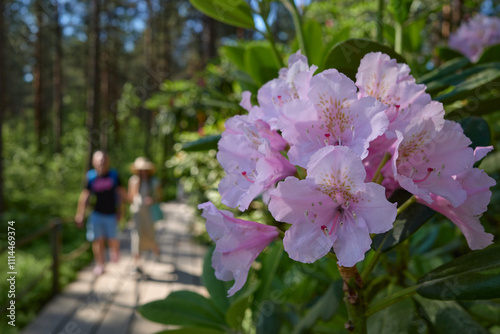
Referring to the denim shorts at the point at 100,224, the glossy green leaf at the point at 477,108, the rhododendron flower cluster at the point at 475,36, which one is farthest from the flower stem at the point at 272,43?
the denim shorts at the point at 100,224

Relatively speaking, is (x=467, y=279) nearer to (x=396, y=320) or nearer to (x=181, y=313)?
(x=396, y=320)

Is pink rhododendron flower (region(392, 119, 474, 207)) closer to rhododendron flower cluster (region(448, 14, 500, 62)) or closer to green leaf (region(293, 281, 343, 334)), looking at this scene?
green leaf (region(293, 281, 343, 334))

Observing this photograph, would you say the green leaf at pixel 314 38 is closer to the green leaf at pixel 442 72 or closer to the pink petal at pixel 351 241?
the green leaf at pixel 442 72

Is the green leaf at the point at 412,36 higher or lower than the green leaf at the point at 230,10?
higher

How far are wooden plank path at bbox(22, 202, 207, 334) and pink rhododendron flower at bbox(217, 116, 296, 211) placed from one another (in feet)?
8.54

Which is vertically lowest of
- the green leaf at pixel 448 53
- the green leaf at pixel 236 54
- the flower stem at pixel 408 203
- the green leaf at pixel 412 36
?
the flower stem at pixel 408 203

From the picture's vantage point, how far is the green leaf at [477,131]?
70cm

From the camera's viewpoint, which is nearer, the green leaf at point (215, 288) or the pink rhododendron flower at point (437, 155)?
the pink rhododendron flower at point (437, 155)

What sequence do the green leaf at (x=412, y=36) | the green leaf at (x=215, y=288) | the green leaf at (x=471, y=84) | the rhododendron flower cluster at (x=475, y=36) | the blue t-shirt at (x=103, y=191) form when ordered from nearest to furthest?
the green leaf at (x=471, y=84) < the green leaf at (x=215, y=288) < the green leaf at (x=412, y=36) < the rhododendron flower cluster at (x=475, y=36) < the blue t-shirt at (x=103, y=191)

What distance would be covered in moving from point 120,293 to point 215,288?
400cm

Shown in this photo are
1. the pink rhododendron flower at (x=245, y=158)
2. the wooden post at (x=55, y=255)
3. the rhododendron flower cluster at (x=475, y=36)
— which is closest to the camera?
the pink rhododendron flower at (x=245, y=158)

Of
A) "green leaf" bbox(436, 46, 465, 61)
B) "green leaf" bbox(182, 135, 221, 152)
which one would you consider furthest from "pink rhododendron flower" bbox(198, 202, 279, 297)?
"green leaf" bbox(436, 46, 465, 61)

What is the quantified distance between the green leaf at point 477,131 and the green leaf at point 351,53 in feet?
0.52

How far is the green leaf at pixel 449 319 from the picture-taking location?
→ 73 cm
